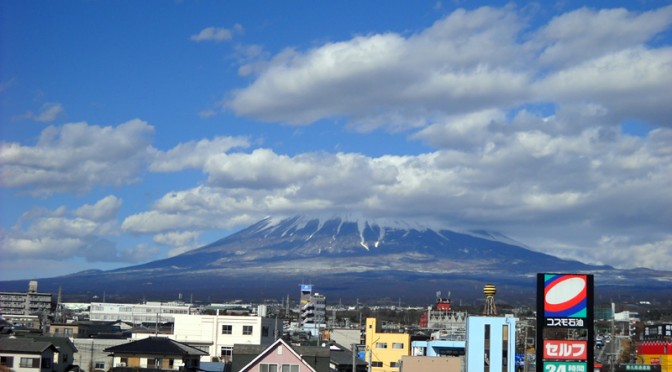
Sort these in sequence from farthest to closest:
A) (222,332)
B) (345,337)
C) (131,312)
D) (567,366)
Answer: (131,312) → (345,337) → (222,332) → (567,366)

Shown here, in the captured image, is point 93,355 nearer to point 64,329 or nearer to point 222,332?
point 222,332

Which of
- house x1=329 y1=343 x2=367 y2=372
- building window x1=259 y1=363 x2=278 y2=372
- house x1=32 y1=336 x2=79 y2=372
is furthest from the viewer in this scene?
house x1=329 y1=343 x2=367 y2=372

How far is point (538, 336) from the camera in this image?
99.1 feet

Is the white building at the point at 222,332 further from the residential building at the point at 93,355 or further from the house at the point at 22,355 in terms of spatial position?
the house at the point at 22,355

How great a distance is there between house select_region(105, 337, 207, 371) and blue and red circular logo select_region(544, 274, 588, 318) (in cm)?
2262

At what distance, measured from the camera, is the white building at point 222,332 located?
64.6m

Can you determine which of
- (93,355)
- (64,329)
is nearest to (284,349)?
(93,355)

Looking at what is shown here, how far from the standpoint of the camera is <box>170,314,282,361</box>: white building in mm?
64562

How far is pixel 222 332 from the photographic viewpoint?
6581 centimetres

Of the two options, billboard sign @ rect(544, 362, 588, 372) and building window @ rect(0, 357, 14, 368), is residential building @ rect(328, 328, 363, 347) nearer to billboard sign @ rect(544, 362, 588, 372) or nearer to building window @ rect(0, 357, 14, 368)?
building window @ rect(0, 357, 14, 368)

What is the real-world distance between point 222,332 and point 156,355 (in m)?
17.9

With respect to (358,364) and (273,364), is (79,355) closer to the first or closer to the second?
(358,364)

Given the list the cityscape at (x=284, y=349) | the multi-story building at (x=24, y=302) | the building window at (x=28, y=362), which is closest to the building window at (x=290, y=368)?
the cityscape at (x=284, y=349)

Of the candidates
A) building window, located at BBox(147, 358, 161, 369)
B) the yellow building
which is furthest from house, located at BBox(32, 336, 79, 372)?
the yellow building
